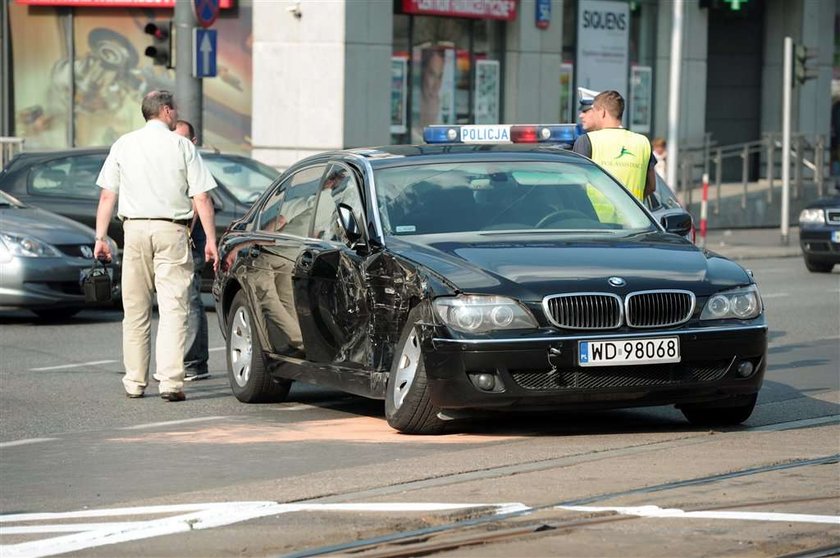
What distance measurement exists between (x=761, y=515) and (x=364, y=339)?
3067 mm

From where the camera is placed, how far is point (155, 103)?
10906mm

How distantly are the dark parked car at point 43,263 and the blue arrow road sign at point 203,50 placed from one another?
4.34 metres

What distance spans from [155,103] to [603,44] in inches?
989

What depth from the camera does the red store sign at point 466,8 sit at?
30375 mm

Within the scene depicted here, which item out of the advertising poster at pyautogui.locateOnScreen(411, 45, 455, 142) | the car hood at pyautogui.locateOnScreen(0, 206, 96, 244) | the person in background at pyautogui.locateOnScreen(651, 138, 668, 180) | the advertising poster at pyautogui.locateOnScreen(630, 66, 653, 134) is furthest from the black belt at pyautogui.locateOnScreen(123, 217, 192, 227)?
the advertising poster at pyautogui.locateOnScreen(630, 66, 653, 134)

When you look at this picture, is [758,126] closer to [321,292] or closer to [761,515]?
[321,292]

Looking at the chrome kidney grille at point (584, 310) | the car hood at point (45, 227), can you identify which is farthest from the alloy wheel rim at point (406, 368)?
the car hood at point (45, 227)

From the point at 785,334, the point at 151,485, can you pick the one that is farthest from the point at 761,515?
the point at 785,334

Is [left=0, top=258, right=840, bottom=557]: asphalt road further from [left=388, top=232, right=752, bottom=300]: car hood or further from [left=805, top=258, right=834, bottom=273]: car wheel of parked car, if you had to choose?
[left=805, top=258, right=834, bottom=273]: car wheel of parked car

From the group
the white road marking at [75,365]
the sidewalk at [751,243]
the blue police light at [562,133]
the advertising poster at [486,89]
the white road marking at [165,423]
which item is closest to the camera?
the white road marking at [165,423]

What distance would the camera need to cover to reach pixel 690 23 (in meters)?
36.2

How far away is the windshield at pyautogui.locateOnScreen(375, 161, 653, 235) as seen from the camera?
31.3 ft

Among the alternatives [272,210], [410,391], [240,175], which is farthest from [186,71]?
[410,391]

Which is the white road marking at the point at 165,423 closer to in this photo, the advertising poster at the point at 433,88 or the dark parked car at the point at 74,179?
the dark parked car at the point at 74,179
